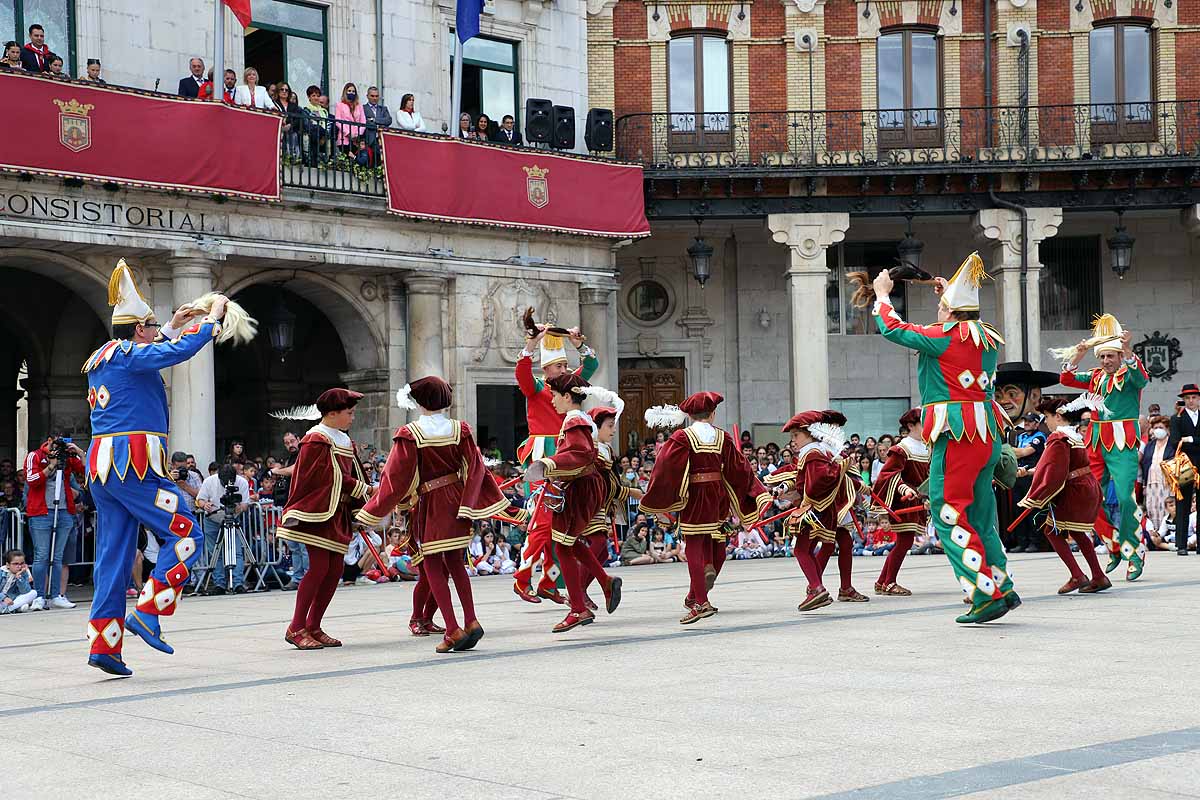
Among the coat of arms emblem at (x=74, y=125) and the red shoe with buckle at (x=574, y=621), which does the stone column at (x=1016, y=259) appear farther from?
the red shoe with buckle at (x=574, y=621)

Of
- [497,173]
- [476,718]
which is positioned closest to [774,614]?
[476,718]

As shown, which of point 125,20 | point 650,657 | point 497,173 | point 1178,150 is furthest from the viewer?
point 1178,150

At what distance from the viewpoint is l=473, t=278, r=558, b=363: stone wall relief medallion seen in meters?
23.7

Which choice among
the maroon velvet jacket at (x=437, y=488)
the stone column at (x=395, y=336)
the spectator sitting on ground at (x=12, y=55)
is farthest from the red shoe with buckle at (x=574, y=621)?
the stone column at (x=395, y=336)

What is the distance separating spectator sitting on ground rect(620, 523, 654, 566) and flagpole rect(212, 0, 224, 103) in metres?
7.92

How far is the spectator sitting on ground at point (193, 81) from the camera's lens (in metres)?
20.3

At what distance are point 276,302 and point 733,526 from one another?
1390 centimetres

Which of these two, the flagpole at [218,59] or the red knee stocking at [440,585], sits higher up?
the flagpole at [218,59]

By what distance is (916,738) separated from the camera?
5.70 meters

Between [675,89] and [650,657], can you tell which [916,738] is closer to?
[650,657]

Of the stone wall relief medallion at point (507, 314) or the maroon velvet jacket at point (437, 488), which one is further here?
the stone wall relief medallion at point (507, 314)

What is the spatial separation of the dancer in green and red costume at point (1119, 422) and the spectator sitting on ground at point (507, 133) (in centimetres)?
1224

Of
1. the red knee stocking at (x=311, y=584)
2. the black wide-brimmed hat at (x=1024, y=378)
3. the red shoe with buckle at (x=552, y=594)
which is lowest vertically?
the red shoe with buckle at (x=552, y=594)

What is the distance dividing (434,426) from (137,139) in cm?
1163
